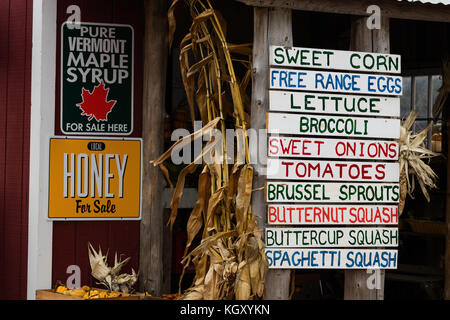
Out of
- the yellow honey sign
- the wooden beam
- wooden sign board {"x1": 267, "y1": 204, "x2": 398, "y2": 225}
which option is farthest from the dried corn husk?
the wooden beam

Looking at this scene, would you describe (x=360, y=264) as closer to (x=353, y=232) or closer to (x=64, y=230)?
(x=353, y=232)

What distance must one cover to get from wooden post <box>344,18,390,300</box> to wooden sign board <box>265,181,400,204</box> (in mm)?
545

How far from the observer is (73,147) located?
20.0ft

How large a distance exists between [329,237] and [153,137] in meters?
1.68

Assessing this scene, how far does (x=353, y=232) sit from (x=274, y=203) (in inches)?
25.2

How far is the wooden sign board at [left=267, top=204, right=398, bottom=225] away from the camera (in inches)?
204

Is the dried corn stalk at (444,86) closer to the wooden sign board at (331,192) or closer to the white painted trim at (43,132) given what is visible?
the wooden sign board at (331,192)

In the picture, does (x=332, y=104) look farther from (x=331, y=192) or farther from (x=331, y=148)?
(x=331, y=192)

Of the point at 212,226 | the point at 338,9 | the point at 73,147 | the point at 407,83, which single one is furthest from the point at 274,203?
the point at 407,83

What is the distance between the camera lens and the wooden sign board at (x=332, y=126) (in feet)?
17.0

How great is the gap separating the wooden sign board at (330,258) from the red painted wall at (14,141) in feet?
7.89

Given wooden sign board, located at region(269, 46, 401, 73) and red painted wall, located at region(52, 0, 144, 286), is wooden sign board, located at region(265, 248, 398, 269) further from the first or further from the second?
red painted wall, located at region(52, 0, 144, 286)

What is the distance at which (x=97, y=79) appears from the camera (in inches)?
244

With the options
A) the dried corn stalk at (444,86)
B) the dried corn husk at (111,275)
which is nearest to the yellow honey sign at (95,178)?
the dried corn husk at (111,275)
